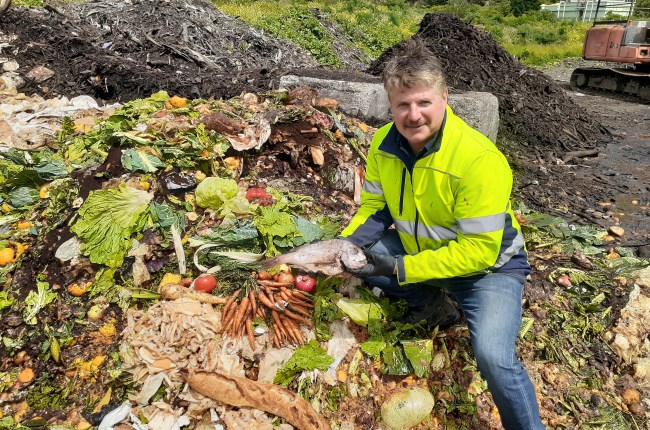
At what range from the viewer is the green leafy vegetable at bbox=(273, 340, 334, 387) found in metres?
3.16

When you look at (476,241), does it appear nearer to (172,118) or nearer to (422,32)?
(172,118)

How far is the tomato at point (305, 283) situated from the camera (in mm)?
3590

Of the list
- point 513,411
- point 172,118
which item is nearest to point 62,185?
point 172,118

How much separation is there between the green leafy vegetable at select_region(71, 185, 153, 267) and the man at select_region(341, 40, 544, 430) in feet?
6.76

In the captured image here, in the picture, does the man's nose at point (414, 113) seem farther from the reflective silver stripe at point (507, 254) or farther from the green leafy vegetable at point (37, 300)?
the green leafy vegetable at point (37, 300)

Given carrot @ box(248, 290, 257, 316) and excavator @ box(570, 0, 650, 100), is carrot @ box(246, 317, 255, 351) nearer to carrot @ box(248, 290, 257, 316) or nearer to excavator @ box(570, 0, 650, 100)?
carrot @ box(248, 290, 257, 316)

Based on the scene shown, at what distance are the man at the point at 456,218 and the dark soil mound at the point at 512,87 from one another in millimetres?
6768

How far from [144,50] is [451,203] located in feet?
33.8

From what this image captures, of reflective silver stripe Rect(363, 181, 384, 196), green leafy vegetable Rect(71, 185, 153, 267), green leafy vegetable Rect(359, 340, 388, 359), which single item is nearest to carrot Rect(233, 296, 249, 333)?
green leafy vegetable Rect(359, 340, 388, 359)

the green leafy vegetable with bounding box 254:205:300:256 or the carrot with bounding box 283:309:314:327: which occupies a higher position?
the green leafy vegetable with bounding box 254:205:300:256

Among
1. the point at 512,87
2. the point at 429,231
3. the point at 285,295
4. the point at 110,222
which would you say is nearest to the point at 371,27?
the point at 512,87

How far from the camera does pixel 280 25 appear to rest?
16.4 meters

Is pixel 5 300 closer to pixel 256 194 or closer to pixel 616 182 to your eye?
pixel 256 194

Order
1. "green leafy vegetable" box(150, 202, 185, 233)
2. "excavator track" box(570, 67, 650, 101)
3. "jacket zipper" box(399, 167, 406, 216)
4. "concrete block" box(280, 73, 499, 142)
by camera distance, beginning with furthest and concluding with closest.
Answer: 1. "excavator track" box(570, 67, 650, 101)
2. "concrete block" box(280, 73, 499, 142)
3. "green leafy vegetable" box(150, 202, 185, 233)
4. "jacket zipper" box(399, 167, 406, 216)
